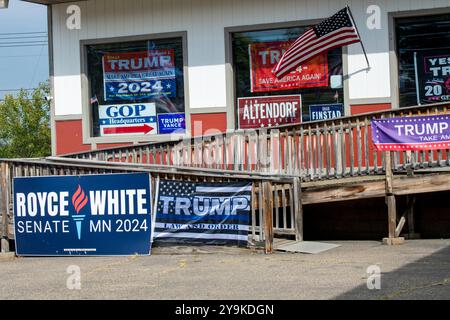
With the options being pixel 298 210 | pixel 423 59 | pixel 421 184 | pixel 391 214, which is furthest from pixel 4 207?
pixel 423 59

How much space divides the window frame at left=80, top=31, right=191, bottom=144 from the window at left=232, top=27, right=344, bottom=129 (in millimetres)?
1255

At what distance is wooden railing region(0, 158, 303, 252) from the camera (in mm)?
13188

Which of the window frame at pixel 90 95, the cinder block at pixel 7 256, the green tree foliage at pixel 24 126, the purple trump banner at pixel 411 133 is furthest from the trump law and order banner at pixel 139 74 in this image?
the green tree foliage at pixel 24 126

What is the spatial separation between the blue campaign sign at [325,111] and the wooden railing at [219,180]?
144 inches

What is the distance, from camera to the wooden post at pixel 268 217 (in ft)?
42.9

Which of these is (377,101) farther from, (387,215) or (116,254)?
(116,254)

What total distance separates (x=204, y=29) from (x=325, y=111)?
11.7 feet

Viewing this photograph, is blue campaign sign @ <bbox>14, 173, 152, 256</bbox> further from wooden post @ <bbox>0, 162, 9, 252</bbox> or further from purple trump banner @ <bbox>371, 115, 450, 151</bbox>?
purple trump banner @ <bbox>371, 115, 450, 151</bbox>

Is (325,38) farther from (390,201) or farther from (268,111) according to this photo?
(390,201)

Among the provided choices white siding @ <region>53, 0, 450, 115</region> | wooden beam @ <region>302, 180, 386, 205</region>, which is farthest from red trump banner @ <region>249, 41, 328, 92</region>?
wooden beam @ <region>302, 180, 386, 205</region>

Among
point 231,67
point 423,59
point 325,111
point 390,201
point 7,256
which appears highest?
point 231,67

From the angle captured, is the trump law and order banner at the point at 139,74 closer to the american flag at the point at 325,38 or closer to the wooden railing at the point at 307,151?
the wooden railing at the point at 307,151

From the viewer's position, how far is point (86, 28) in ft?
65.6

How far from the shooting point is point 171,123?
19.4 m
